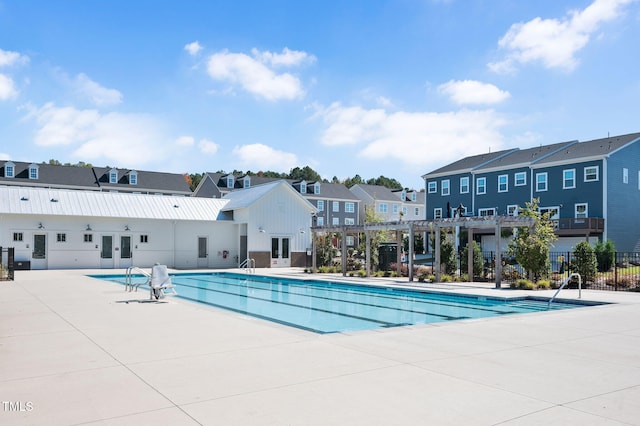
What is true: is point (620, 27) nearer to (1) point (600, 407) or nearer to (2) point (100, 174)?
(1) point (600, 407)

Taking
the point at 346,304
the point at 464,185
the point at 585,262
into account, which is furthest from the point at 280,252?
the point at 585,262

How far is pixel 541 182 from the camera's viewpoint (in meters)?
39.5

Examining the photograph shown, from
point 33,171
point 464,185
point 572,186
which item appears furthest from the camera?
point 33,171

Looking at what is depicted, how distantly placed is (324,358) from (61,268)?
27.4 metres

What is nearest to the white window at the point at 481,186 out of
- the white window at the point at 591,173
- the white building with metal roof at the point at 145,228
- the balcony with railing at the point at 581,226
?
the white window at the point at 591,173

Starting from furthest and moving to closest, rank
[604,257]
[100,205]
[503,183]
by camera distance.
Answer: [503,183], [100,205], [604,257]

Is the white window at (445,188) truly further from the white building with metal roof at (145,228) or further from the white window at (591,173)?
the white building with metal roof at (145,228)

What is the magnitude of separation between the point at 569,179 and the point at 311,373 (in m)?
36.2

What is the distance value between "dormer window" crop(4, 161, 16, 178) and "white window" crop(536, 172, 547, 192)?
49863mm

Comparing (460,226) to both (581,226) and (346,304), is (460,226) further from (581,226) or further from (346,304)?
(581,226)

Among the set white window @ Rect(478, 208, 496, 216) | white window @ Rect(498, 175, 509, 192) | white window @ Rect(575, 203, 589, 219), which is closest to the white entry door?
white window @ Rect(478, 208, 496, 216)

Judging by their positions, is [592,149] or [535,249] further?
[592,149]

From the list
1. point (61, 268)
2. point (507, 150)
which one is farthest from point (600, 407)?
point (507, 150)

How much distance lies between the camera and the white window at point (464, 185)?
44906 mm
